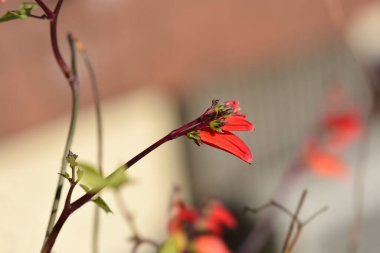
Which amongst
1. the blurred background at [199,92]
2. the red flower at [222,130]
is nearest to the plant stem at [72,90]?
the red flower at [222,130]

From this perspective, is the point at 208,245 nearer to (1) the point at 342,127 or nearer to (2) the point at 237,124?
(2) the point at 237,124

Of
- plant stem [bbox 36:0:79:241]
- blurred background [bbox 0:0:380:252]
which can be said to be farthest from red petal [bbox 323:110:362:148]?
blurred background [bbox 0:0:380:252]

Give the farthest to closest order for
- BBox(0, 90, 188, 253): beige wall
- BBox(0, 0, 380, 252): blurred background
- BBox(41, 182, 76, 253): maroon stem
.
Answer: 1. BBox(0, 0, 380, 252): blurred background
2. BBox(0, 90, 188, 253): beige wall
3. BBox(41, 182, 76, 253): maroon stem

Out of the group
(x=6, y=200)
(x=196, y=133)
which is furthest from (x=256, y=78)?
(x=196, y=133)

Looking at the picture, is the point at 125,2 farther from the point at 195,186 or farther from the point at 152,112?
the point at 195,186

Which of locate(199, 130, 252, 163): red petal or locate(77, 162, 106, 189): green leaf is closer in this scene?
locate(199, 130, 252, 163): red petal

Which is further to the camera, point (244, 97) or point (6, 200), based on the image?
point (244, 97)

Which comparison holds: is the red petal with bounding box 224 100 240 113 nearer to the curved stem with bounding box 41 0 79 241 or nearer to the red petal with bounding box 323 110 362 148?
the curved stem with bounding box 41 0 79 241
